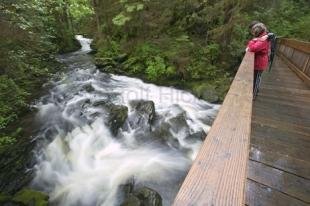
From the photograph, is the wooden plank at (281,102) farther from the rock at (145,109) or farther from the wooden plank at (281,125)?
the rock at (145,109)

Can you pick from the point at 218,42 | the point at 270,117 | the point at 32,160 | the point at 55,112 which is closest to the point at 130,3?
the point at 218,42

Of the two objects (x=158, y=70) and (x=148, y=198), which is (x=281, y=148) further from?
(x=158, y=70)

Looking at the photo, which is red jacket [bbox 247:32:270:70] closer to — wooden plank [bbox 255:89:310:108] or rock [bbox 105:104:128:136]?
wooden plank [bbox 255:89:310:108]

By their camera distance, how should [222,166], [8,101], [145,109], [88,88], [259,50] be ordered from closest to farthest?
[222,166], [259,50], [8,101], [145,109], [88,88]

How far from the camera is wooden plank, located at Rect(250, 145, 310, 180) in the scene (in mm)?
3192

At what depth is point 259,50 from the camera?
17.2 ft

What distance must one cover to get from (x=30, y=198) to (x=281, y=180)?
16.6 feet

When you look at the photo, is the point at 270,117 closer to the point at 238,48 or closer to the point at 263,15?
the point at 238,48

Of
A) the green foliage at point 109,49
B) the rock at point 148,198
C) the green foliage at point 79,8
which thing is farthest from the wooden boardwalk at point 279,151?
the green foliage at point 109,49

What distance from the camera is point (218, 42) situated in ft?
47.1

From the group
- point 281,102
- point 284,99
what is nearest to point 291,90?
point 284,99

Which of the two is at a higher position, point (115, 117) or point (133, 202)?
point (115, 117)

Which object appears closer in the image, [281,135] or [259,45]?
[281,135]

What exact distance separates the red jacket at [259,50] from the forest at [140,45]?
18.8ft
